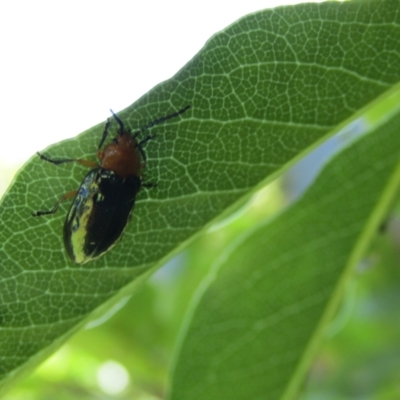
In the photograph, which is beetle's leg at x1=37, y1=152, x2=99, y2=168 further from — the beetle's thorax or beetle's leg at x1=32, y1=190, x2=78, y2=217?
the beetle's thorax

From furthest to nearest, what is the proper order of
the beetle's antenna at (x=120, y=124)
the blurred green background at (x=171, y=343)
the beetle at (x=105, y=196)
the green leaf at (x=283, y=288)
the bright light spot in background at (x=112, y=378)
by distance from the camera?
the bright light spot in background at (x=112, y=378) → the blurred green background at (x=171, y=343) → the green leaf at (x=283, y=288) → the beetle at (x=105, y=196) → the beetle's antenna at (x=120, y=124)

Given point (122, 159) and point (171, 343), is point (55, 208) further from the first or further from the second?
point (171, 343)

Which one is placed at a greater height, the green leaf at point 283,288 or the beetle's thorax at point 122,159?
the beetle's thorax at point 122,159

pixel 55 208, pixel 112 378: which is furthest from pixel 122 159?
pixel 112 378

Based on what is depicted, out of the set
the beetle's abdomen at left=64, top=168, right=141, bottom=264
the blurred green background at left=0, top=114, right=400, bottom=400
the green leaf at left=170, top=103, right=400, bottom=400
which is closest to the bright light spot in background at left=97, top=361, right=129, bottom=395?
the blurred green background at left=0, top=114, right=400, bottom=400

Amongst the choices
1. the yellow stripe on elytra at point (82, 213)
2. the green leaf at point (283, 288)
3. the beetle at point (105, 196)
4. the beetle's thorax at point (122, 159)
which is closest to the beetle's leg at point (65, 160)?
the beetle at point (105, 196)

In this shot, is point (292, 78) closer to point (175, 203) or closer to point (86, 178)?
point (175, 203)

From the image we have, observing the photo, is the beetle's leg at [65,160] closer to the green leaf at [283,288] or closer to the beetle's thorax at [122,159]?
the beetle's thorax at [122,159]
